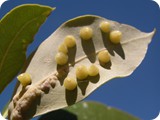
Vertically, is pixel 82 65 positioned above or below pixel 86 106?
above

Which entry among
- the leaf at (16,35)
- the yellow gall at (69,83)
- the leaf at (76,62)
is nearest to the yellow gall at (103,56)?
the leaf at (76,62)

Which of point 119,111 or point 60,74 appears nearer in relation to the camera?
point 60,74

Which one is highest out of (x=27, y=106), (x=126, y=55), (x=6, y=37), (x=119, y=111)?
(x=6, y=37)

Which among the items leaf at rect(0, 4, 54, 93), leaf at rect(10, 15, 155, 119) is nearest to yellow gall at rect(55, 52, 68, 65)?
leaf at rect(10, 15, 155, 119)

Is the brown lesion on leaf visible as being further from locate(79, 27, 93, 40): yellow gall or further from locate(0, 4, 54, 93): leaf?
locate(79, 27, 93, 40): yellow gall

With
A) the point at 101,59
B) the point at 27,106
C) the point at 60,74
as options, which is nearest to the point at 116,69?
the point at 101,59

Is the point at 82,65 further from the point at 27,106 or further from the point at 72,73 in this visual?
the point at 27,106
